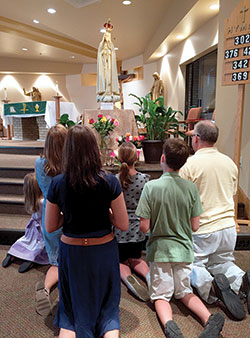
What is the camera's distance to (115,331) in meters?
1.36

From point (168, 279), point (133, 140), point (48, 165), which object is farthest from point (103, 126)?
point (168, 279)

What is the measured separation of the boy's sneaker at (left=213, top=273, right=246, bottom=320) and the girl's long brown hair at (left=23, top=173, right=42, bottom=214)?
1.41m

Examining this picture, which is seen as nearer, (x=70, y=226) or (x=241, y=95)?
(x=70, y=226)

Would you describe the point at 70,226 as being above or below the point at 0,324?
above

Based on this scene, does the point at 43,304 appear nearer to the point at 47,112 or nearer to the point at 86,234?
the point at 86,234

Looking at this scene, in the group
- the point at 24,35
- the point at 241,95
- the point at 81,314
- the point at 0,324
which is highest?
the point at 24,35

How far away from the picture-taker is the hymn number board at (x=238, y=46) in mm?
2443

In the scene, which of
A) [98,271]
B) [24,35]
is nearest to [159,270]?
[98,271]

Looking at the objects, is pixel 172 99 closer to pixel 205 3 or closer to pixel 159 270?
pixel 205 3

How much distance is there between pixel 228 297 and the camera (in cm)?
164

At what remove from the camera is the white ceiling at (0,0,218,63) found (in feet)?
19.9

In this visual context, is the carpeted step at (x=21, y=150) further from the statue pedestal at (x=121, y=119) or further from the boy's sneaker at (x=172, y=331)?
the boy's sneaker at (x=172, y=331)

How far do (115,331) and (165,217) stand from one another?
25.5 inches

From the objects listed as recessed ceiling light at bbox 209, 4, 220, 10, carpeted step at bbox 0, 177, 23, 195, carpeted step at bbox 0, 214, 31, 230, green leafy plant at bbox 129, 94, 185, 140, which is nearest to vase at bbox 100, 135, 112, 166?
green leafy plant at bbox 129, 94, 185, 140
